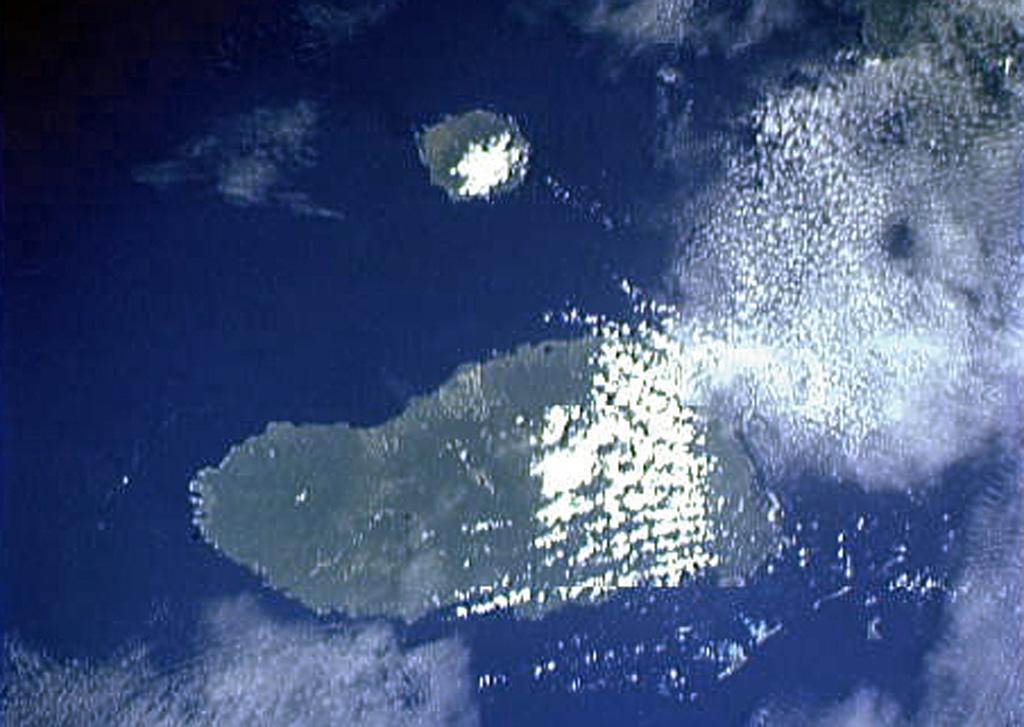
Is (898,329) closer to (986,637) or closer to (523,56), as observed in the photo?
(986,637)

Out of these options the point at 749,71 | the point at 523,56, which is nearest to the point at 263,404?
the point at 523,56

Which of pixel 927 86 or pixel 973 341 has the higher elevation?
pixel 927 86

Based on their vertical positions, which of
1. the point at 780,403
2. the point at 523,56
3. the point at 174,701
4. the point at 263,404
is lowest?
the point at 174,701

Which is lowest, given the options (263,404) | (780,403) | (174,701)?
(174,701)

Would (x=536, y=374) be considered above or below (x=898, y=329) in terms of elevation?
below

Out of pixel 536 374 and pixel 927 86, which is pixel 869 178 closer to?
pixel 927 86

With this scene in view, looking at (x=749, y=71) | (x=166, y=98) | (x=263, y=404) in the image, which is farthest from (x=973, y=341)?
(x=166, y=98)
